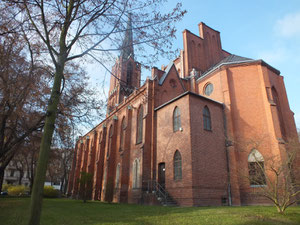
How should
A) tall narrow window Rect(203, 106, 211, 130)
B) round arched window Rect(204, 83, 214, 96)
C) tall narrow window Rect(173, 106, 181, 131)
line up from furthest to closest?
round arched window Rect(204, 83, 214, 96)
tall narrow window Rect(173, 106, 181, 131)
tall narrow window Rect(203, 106, 211, 130)

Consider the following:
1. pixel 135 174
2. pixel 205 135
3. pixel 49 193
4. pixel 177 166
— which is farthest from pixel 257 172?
pixel 49 193

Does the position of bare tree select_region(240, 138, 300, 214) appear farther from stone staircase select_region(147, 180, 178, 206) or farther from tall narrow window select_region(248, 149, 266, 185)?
stone staircase select_region(147, 180, 178, 206)

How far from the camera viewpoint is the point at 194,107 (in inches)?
677

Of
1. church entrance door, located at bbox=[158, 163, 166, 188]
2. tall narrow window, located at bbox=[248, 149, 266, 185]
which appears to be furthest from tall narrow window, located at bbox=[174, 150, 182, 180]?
tall narrow window, located at bbox=[248, 149, 266, 185]

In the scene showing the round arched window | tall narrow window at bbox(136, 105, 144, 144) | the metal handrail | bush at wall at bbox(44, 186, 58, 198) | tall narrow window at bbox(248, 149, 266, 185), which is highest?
the round arched window

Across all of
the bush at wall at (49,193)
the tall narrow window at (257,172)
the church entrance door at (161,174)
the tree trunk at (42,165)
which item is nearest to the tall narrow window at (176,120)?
the church entrance door at (161,174)

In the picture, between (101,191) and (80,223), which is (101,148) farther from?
(80,223)

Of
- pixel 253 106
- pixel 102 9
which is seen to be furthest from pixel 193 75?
pixel 102 9

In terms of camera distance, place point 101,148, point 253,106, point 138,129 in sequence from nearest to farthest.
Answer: point 253,106 < point 138,129 < point 101,148

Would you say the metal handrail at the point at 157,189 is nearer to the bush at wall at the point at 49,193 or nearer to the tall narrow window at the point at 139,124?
the tall narrow window at the point at 139,124

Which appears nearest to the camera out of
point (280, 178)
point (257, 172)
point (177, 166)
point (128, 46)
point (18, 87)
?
point (128, 46)

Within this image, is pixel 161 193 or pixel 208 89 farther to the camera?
pixel 208 89

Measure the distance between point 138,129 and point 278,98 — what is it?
14.1 metres

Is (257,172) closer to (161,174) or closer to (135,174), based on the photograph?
(161,174)
